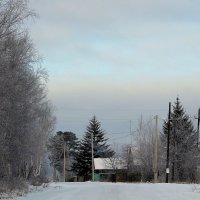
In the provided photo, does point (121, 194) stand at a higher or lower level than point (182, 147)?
lower

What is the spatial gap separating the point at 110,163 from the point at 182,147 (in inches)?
1169

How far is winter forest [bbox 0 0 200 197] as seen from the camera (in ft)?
88.2

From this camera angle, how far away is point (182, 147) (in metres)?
77.9

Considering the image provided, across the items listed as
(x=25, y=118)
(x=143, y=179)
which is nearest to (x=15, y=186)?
(x=25, y=118)

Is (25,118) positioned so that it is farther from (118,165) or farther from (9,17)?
(118,165)

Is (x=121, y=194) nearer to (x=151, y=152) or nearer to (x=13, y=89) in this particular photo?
(x=13, y=89)

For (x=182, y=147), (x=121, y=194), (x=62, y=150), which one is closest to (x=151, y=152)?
(x=182, y=147)

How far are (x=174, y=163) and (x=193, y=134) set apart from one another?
20.8ft

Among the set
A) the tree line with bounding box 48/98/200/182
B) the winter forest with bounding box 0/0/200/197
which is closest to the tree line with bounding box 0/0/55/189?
the winter forest with bounding box 0/0/200/197

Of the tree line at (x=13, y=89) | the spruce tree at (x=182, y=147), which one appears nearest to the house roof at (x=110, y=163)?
the spruce tree at (x=182, y=147)

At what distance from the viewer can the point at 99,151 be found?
114 metres

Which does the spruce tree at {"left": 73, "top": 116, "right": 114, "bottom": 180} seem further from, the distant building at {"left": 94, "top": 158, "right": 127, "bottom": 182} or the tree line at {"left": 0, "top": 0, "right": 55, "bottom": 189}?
the tree line at {"left": 0, "top": 0, "right": 55, "bottom": 189}

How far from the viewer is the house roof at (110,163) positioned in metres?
101

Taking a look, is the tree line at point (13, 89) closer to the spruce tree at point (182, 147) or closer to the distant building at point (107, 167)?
the spruce tree at point (182, 147)
